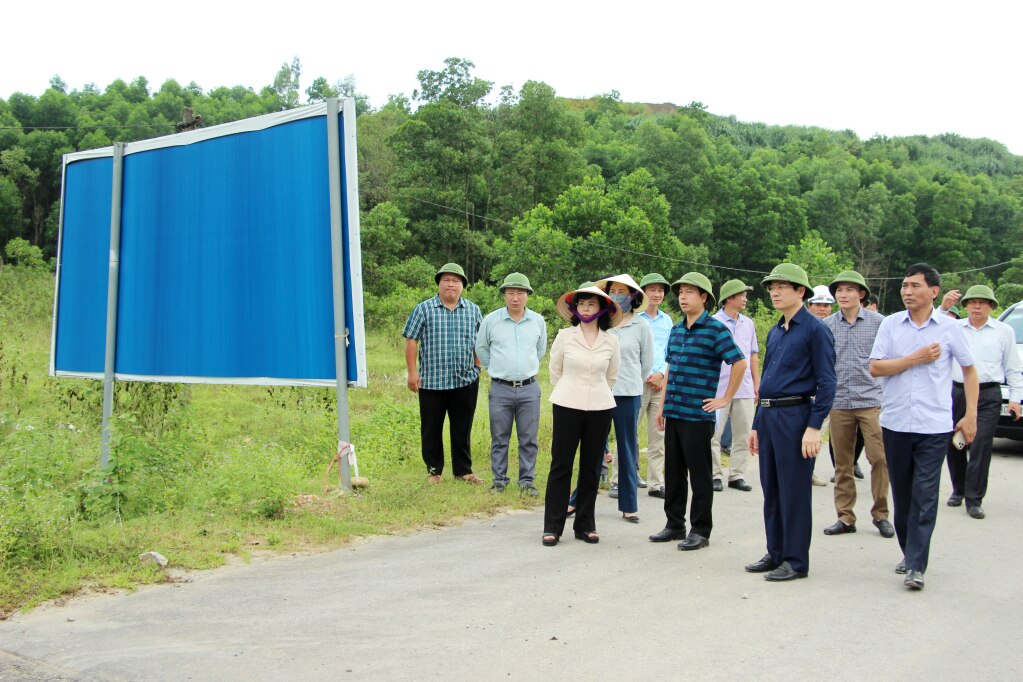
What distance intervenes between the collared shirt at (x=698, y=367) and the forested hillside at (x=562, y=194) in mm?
34385

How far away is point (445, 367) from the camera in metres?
8.80

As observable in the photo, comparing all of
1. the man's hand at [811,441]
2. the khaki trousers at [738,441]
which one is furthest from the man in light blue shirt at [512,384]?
the man's hand at [811,441]

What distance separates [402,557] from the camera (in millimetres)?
6371

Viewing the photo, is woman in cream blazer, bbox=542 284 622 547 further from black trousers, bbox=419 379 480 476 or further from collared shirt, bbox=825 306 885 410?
collared shirt, bbox=825 306 885 410

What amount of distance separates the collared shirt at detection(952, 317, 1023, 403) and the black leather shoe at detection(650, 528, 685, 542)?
342cm

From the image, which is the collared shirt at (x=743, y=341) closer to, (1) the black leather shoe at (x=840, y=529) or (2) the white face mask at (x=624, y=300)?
(2) the white face mask at (x=624, y=300)

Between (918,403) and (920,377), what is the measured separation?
0.62ft

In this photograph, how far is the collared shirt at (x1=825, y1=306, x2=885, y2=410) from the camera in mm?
7953

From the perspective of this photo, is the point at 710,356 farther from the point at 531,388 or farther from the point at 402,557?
the point at 402,557

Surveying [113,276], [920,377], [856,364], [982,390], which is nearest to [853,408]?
[856,364]

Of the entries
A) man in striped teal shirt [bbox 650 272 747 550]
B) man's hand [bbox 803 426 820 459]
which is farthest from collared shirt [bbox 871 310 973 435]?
man in striped teal shirt [bbox 650 272 747 550]

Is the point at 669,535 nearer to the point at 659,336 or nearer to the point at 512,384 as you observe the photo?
the point at 512,384

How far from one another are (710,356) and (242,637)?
3916 millimetres

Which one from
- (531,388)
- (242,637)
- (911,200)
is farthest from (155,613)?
(911,200)
